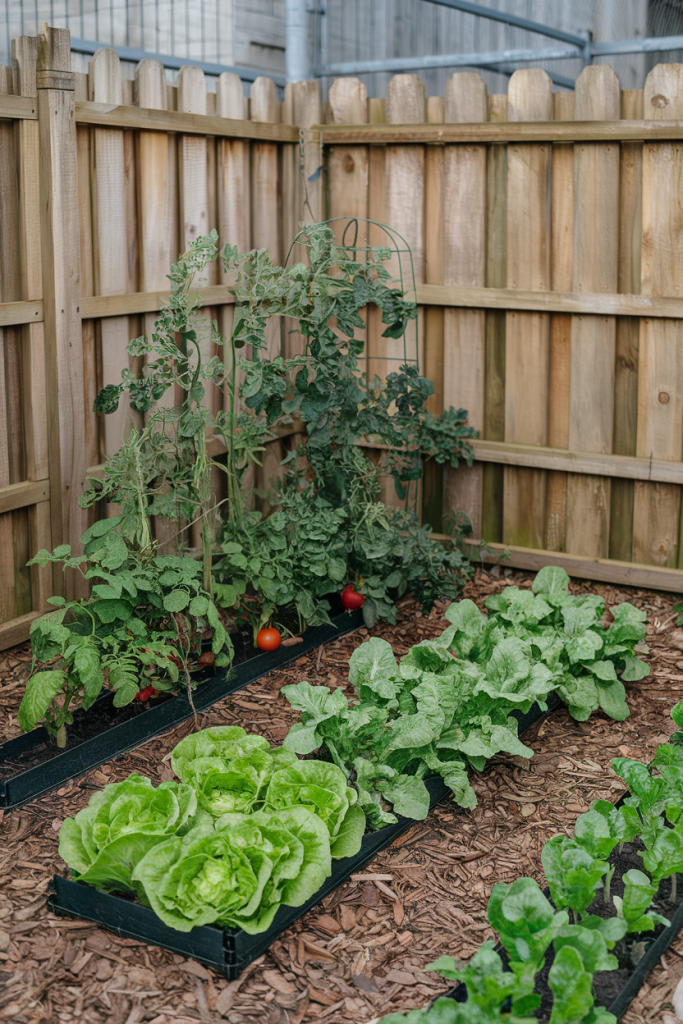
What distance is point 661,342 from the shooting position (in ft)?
15.8

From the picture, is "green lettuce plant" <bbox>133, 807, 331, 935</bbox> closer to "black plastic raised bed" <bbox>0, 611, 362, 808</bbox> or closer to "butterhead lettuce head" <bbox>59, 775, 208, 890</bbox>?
"butterhead lettuce head" <bbox>59, 775, 208, 890</bbox>

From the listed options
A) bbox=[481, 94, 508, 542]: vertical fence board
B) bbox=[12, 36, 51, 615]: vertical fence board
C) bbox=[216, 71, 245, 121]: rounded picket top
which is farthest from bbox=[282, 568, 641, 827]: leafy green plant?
bbox=[216, 71, 245, 121]: rounded picket top

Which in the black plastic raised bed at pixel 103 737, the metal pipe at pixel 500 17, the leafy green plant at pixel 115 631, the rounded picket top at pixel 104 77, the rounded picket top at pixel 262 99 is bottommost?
the black plastic raised bed at pixel 103 737

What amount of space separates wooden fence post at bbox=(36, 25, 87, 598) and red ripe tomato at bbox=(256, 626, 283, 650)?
85 cm

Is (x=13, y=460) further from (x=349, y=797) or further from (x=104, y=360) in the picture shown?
(x=349, y=797)

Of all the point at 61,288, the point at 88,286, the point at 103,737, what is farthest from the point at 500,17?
the point at 103,737

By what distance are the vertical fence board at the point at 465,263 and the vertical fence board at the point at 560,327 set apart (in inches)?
14.0

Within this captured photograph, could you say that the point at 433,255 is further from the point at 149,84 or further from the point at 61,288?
the point at 61,288

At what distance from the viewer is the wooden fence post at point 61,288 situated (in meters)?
3.89

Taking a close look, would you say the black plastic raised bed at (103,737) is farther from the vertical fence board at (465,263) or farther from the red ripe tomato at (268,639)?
Answer: the vertical fence board at (465,263)

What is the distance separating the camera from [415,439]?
510 centimetres

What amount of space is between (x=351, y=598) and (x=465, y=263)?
184 cm

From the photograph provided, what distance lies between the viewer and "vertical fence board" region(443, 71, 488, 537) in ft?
16.3

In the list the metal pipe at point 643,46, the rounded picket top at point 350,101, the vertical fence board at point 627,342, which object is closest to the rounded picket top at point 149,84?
the rounded picket top at point 350,101
